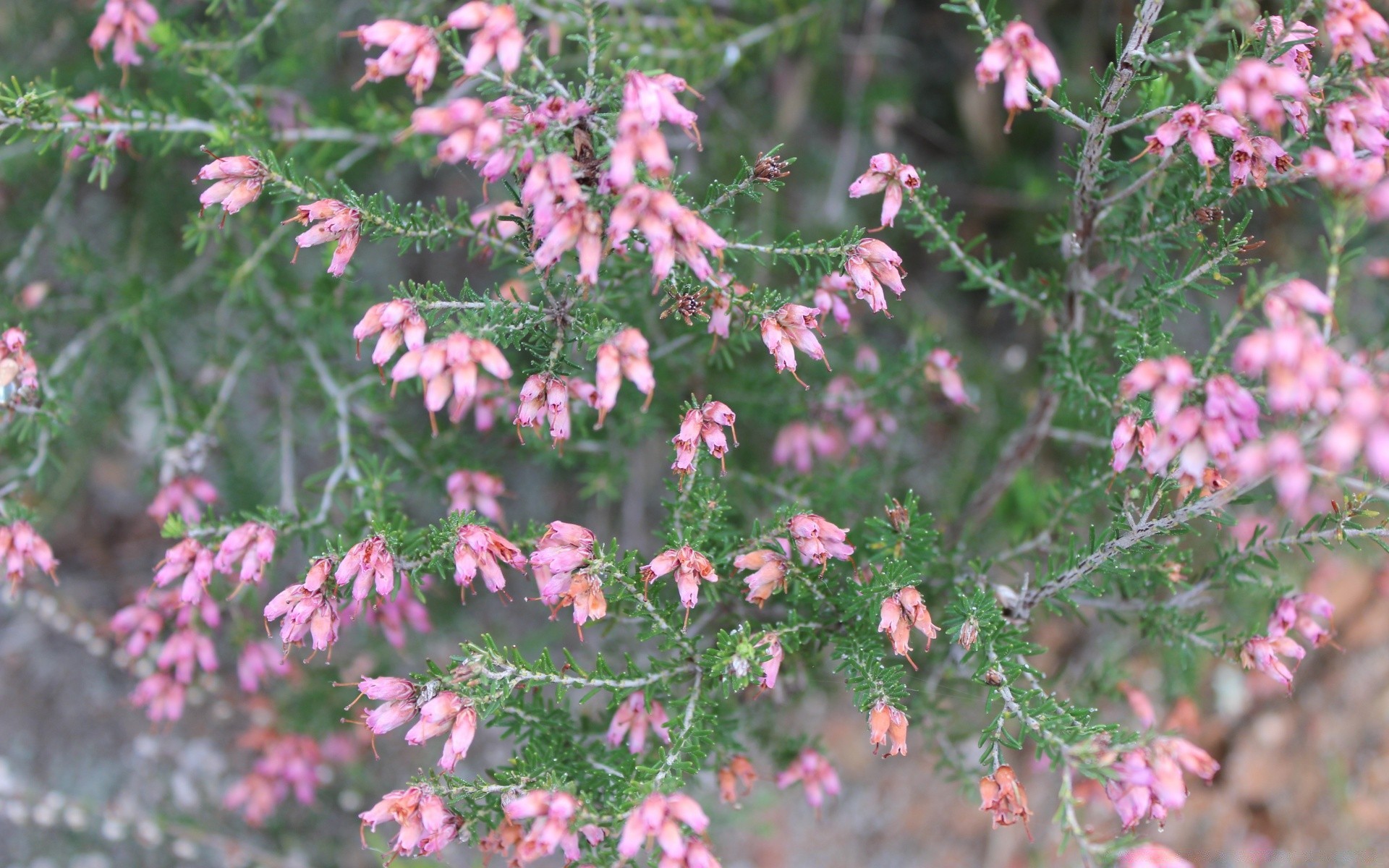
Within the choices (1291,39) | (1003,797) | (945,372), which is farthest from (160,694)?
(1291,39)

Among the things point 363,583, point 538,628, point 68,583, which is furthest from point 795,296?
point 68,583

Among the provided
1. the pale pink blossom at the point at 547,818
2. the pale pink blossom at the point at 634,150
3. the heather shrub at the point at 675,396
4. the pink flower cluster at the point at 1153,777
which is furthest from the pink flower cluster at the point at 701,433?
the pink flower cluster at the point at 1153,777

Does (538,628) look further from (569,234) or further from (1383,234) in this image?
(1383,234)

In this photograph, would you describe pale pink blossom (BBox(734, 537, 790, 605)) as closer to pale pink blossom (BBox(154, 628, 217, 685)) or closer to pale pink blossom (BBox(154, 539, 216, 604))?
pale pink blossom (BBox(154, 539, 216, 604))

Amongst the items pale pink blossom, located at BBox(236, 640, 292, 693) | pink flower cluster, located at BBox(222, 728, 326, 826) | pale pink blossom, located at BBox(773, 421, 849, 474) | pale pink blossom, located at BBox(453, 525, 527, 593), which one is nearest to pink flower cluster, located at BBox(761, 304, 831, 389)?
pale pink blossom, located at BBox(453, 525, 527, 593)

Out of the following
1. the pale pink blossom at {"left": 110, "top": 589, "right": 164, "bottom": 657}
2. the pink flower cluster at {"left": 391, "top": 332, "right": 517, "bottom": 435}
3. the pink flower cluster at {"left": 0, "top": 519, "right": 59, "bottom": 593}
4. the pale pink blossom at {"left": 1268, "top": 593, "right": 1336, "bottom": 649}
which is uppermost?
the pink flower cluster at {"left": 391, "top": 332, "right": 517, "bottom": 435}

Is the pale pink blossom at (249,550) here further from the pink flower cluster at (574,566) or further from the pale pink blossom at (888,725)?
the pale pink blossom at (888,725)
